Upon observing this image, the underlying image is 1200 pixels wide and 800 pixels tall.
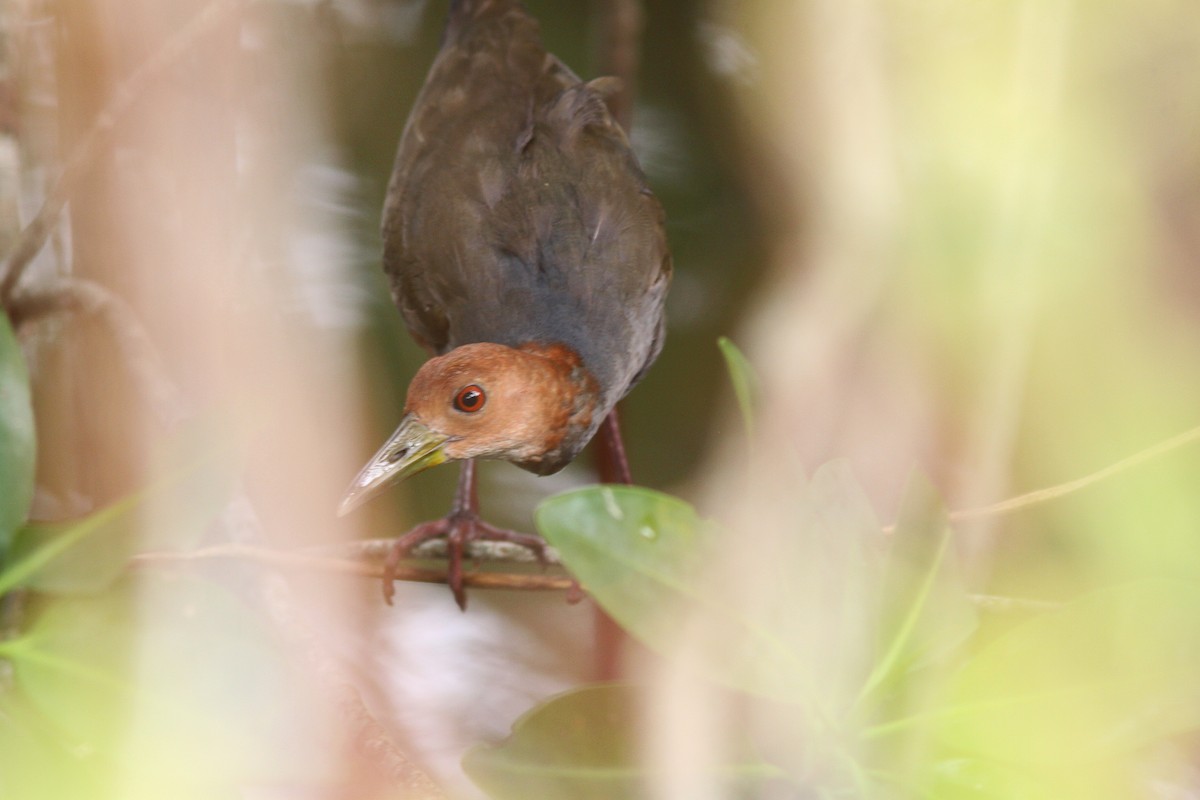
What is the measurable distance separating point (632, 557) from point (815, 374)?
0.21 metres

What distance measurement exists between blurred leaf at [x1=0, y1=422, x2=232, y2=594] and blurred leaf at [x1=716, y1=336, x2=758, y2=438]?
325mm

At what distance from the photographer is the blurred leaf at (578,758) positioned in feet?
1.82

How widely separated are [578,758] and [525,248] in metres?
0.35

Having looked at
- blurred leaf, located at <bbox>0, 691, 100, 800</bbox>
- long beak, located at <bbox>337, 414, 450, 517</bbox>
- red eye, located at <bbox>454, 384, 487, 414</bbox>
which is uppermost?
red eye, located at <bbox>454, 384, 487, 414</bbox>

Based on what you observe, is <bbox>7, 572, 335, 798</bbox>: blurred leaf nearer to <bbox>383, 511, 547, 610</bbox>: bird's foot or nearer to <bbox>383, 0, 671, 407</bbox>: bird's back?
<bbox>383, 511, 547, 610</bbox>: bird's foot

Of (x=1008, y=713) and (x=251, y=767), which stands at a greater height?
(x=1008, y=713)

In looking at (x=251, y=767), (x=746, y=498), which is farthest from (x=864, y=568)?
(x=251, y=767)

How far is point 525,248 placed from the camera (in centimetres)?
69

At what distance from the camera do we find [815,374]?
648mm

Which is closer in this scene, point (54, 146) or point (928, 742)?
point (928, 742)

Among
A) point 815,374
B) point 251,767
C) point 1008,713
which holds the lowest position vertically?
point 251,767

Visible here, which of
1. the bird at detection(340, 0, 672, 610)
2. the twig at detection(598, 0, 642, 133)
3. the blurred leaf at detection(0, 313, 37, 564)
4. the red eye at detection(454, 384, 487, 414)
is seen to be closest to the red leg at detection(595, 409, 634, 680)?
the bird at detection(340, 0, 672, 610)

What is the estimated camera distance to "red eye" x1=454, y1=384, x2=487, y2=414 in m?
0.60

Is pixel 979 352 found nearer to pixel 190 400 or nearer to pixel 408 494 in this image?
pixel 408 494
